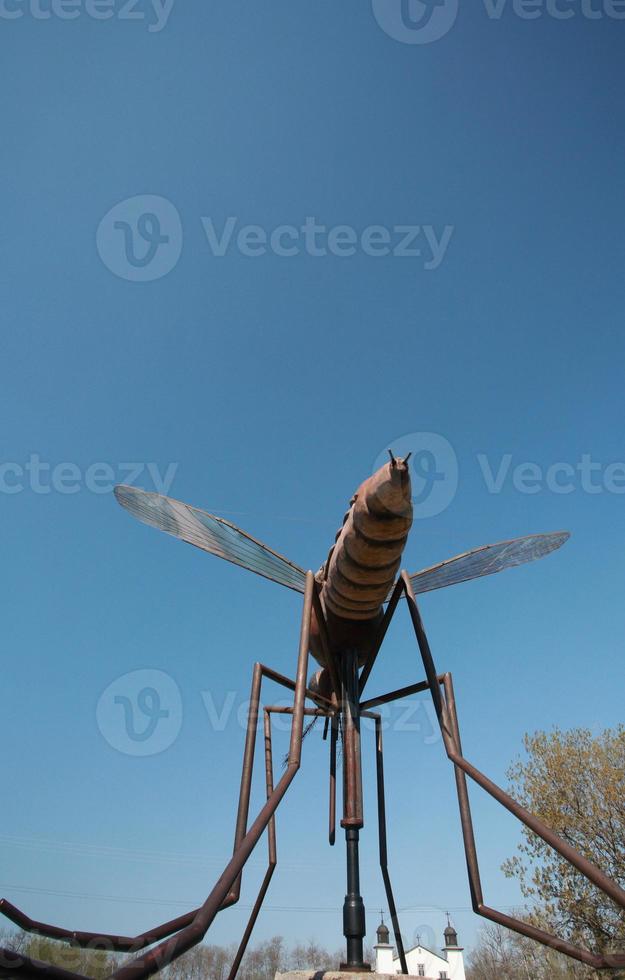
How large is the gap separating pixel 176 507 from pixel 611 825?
62.5 feet

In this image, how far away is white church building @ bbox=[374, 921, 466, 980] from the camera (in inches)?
1281

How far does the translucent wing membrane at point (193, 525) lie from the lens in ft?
20.4

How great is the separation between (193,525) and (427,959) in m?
48.5

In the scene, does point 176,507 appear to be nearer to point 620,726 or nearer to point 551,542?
point 551,542

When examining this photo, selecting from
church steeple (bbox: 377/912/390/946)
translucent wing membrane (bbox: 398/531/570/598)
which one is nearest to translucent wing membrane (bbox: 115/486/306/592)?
translucent wing membrane (bbox: 398/531/570/598)

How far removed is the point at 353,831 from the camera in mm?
5219

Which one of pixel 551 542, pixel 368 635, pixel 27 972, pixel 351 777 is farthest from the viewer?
pixel 551 542

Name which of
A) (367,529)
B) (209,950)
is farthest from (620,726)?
(209,950)

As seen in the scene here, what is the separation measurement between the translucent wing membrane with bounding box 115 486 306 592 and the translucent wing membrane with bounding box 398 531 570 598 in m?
1.55

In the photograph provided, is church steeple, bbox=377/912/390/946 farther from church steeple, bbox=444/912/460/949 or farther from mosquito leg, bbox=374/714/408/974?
mosquito leg, bbox=374/714/408/974

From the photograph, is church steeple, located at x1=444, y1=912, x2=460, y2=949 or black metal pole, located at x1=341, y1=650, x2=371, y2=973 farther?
church steeple, located at x1=444, y1=912, x2=460, y2=949

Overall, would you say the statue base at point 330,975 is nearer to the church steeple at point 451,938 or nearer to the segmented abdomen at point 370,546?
the segmented abdomen at point 370,546

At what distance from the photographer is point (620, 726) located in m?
20.4

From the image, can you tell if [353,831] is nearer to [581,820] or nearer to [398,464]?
[398,464]
